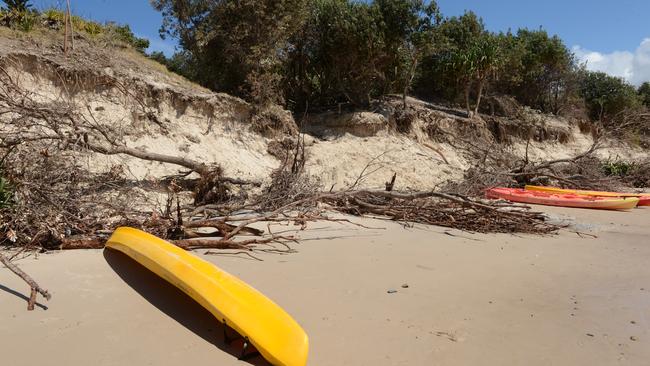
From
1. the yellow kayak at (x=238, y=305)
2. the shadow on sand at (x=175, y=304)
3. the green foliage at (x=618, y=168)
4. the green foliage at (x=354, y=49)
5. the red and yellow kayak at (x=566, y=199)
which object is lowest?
the shadow on sand at (x=175, y=304)

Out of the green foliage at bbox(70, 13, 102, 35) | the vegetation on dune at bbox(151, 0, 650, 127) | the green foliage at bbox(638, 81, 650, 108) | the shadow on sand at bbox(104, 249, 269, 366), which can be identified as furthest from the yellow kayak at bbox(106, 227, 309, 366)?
the green foliage at bbox(638, 81, 650, 108)

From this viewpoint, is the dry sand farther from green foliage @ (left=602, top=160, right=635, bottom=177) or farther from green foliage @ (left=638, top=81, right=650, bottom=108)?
green foliage @ (left=638, top=81, right=650, bottom=108)

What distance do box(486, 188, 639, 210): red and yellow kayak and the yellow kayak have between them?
1009 centimetres

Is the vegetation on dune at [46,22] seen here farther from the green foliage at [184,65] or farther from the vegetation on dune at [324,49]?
the green foliage at [184,65]

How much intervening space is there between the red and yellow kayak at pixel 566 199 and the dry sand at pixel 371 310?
679 centimetres

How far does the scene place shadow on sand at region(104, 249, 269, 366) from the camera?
2.90m

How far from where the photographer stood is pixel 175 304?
346 centimetres

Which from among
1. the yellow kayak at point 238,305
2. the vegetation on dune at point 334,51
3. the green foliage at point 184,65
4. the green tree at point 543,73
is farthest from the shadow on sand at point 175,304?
the green tree at point 543,73

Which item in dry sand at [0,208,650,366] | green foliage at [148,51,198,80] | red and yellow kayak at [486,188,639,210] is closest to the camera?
dry sand at [0,208,650,366]

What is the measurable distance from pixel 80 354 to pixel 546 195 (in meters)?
12.6

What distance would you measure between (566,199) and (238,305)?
1165 centimetres

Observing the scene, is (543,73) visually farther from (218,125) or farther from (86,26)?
(86,26)

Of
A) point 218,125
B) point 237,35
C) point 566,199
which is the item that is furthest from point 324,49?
point 566,199

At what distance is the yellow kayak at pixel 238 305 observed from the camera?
2.65 meters
